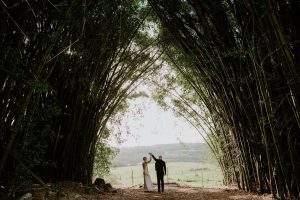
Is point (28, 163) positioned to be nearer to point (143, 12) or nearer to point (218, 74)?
point (218, 74)

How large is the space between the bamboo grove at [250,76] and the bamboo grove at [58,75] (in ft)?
4.39

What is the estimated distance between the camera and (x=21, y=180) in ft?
14.5

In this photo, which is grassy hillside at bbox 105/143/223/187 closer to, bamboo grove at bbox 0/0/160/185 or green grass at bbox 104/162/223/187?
green grass at bbox 104/162/223/187

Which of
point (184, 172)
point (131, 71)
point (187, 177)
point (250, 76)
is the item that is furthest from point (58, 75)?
point (184, 172)

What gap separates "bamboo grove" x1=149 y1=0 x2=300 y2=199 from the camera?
12.1ft

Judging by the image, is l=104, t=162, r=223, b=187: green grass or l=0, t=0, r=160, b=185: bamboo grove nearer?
l=0, t=0, r=160, b=185: bamboo grove

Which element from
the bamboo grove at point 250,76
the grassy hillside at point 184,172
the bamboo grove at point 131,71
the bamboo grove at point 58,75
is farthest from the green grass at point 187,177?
the bamboo grove at point 250,76

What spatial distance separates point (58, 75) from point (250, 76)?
3505mm

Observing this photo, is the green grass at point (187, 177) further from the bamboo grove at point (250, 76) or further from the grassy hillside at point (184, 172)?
the bamboo grove at point (250, 76)

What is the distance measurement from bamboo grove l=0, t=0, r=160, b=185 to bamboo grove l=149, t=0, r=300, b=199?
1.34 m

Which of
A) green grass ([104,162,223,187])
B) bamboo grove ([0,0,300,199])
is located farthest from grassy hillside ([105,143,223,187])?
bamboo grove ([0,0,300,199])

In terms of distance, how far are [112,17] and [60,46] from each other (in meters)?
1.57

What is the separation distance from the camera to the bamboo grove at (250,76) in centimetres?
368

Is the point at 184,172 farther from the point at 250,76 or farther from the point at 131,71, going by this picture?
the point at 250,76
